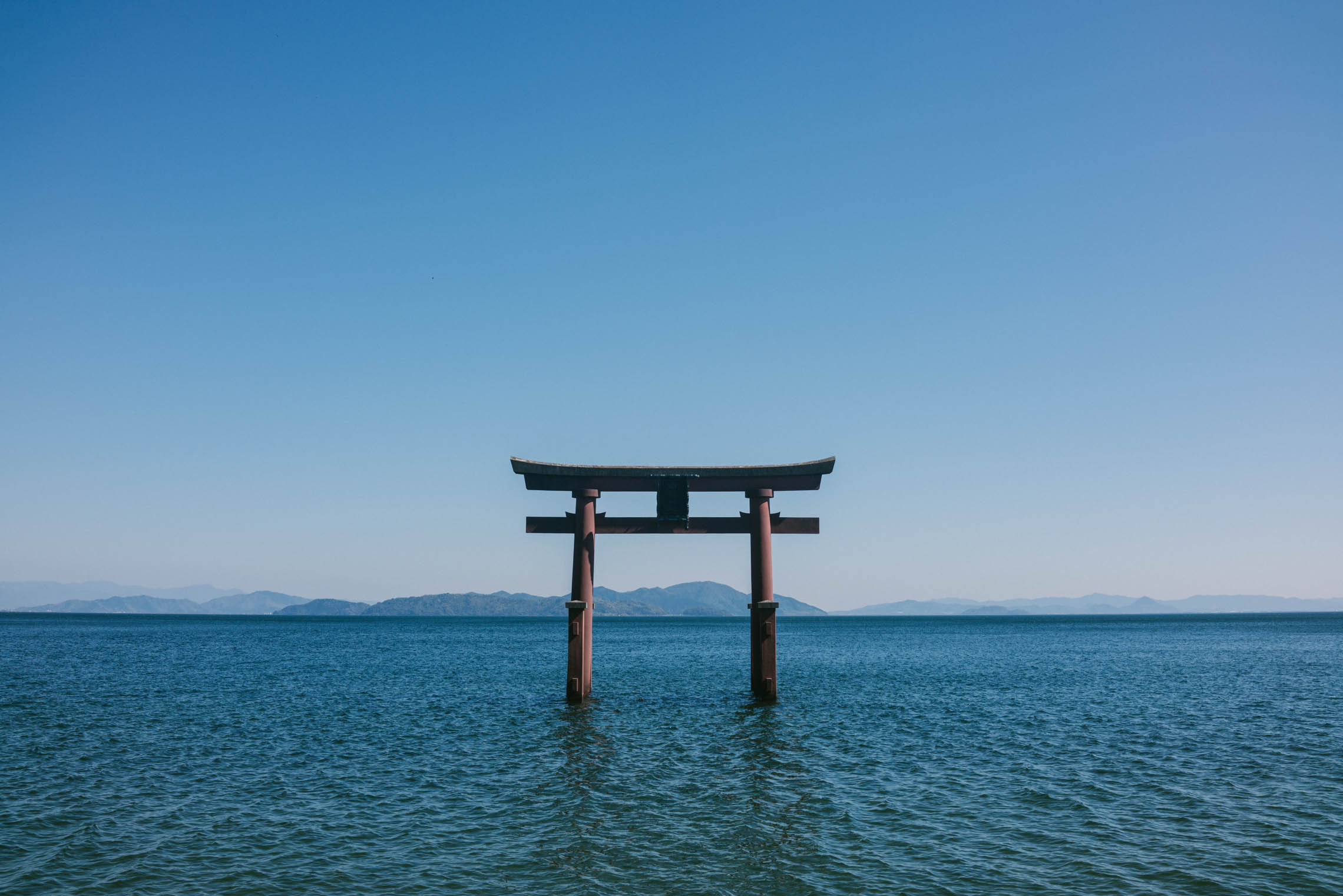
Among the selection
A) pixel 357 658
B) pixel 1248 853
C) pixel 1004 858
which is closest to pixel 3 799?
pixel 1004 858

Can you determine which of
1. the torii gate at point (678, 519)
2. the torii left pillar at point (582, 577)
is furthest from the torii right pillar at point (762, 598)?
the torii left pillar at point (582, 577)

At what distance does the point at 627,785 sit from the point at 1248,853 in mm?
10553

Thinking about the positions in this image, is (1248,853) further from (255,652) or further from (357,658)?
(255,652)

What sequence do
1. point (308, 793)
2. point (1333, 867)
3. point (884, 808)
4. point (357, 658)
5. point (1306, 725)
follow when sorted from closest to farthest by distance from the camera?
1. point (1333, 867)
2. point (884, 808)
3. point (308, 793)
4. point (1306, 725)
5. point (357, 658)

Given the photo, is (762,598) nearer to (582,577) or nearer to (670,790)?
(582,577)

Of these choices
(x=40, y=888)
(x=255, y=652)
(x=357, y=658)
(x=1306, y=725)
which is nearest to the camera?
(x=40, y=888)

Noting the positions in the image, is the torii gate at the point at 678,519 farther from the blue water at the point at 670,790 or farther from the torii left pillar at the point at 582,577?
the blue water at the point at 670,790

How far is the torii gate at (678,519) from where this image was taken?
23516 mm

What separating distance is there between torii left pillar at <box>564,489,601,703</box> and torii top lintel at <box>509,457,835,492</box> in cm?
50

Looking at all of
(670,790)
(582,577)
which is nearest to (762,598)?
(582,577)

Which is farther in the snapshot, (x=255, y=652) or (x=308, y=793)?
(x=255, y=652)

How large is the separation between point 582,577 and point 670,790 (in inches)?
342

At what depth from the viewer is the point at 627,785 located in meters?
16.0

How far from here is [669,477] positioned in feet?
77.8
